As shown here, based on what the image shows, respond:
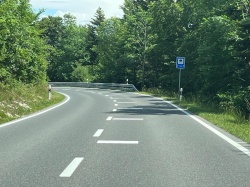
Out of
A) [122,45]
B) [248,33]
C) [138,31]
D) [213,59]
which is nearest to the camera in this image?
[248,33]

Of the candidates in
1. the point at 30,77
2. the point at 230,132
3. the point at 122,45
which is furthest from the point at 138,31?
the point at 230,132

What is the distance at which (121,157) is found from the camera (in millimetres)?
7879

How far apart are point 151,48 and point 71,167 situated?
4501 centimetres

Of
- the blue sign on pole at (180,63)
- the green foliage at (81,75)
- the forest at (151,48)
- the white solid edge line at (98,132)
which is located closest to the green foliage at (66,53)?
the forest at (151,48)

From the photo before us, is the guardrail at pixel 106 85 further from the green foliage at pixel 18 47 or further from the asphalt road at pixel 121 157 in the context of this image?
the asphalt road at pixel 121 157

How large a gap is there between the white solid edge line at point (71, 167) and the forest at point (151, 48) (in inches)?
473

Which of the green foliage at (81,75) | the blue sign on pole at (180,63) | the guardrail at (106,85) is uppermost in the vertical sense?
the blue sign on pole at (180,63)

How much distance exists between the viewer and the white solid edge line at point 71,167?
643cm

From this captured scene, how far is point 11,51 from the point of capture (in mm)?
24203

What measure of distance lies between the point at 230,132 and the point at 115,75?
50.7m

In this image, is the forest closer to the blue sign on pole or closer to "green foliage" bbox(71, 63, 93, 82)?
"green foliage" bbox(71, 63, 93, 82)

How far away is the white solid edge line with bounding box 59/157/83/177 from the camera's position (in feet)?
21.1

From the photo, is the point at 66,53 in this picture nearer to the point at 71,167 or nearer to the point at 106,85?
the point at 106,85

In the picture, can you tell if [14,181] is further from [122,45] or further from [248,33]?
[122,45]
